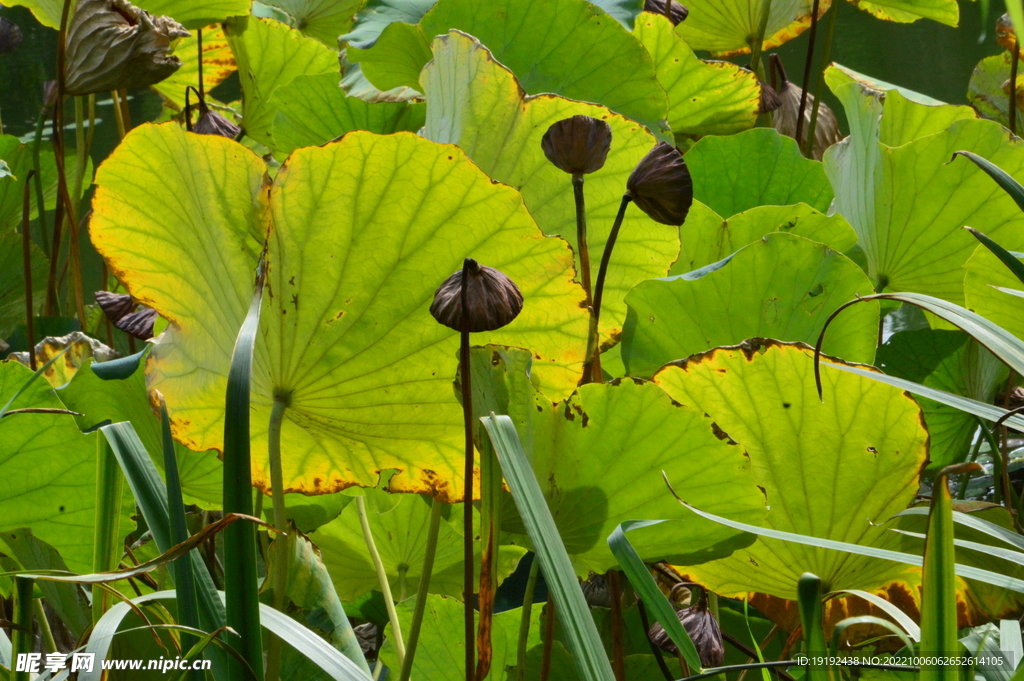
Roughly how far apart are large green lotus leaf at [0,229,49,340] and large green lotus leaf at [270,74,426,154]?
0.95 feet

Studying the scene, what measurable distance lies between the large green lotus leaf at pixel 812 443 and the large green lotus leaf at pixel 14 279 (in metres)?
0.59

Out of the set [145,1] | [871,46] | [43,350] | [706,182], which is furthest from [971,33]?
[43,350]

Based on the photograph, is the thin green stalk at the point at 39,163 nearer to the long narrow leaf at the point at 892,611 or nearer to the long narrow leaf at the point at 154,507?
the long narrow leaf at the point at 154,507

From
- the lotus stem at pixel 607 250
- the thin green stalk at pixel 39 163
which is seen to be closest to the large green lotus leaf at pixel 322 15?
the thin green stalk at pixel 39 163

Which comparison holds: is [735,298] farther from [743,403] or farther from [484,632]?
[484,632]

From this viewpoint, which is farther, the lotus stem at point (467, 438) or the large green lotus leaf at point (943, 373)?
the large green lotus leaf at point (943, 373)

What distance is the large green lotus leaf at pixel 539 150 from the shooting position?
1.13 feet

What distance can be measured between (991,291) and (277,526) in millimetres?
313

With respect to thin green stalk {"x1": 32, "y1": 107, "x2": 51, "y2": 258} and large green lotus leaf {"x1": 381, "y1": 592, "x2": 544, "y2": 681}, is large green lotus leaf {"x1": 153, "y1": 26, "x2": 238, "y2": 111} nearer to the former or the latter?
→ thin green stalk {"x1": 32, "y1": 107, "x2": 51, "y2": 258}

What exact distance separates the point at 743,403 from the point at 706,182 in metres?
0.25

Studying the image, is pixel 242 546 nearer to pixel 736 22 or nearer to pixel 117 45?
pixel 117 45

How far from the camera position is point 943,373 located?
0.52m

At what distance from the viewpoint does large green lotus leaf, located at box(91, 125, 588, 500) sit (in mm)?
280

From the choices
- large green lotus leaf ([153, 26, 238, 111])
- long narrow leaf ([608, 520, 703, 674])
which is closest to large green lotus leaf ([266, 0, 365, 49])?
large green lotus leaf ([153, 26, 238, 111])
